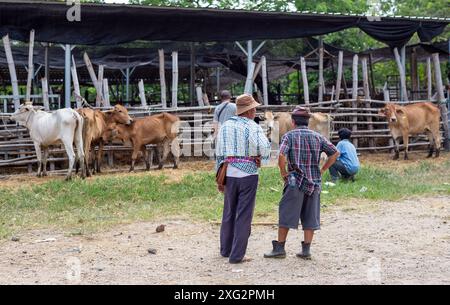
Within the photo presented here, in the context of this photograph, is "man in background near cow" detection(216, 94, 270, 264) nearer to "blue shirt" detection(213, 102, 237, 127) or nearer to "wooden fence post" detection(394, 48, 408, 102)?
"blue shirt" detection(213, 102, 237, 127)

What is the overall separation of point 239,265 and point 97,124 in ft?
24.2

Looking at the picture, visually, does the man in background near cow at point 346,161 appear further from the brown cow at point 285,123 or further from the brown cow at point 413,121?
the brown cow at point 413,121

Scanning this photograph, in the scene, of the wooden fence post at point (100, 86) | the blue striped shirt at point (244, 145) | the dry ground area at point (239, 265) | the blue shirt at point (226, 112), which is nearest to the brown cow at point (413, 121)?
the wooden fence post at point (100, 86)

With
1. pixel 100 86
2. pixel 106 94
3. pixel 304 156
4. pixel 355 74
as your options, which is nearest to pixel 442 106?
pixel 355 74

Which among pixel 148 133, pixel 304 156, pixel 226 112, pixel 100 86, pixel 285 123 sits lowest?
pixel 148 133

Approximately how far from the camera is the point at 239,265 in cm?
Result: 655

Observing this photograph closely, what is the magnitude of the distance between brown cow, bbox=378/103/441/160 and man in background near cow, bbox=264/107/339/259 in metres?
9.59

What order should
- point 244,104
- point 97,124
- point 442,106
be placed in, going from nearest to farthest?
point 244,104 → point 97,124 → point 442,106

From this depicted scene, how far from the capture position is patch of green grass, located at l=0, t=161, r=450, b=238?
29.8ft

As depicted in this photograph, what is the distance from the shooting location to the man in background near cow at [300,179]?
6617 mm

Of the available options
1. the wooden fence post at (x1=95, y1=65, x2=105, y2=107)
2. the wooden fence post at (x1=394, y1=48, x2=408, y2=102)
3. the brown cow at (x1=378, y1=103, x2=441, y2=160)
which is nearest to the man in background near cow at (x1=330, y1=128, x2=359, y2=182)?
the brown cow at (x1=378, y1=103, x2=441, y2=160)

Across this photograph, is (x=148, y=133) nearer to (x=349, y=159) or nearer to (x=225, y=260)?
(x=349, y=159)
